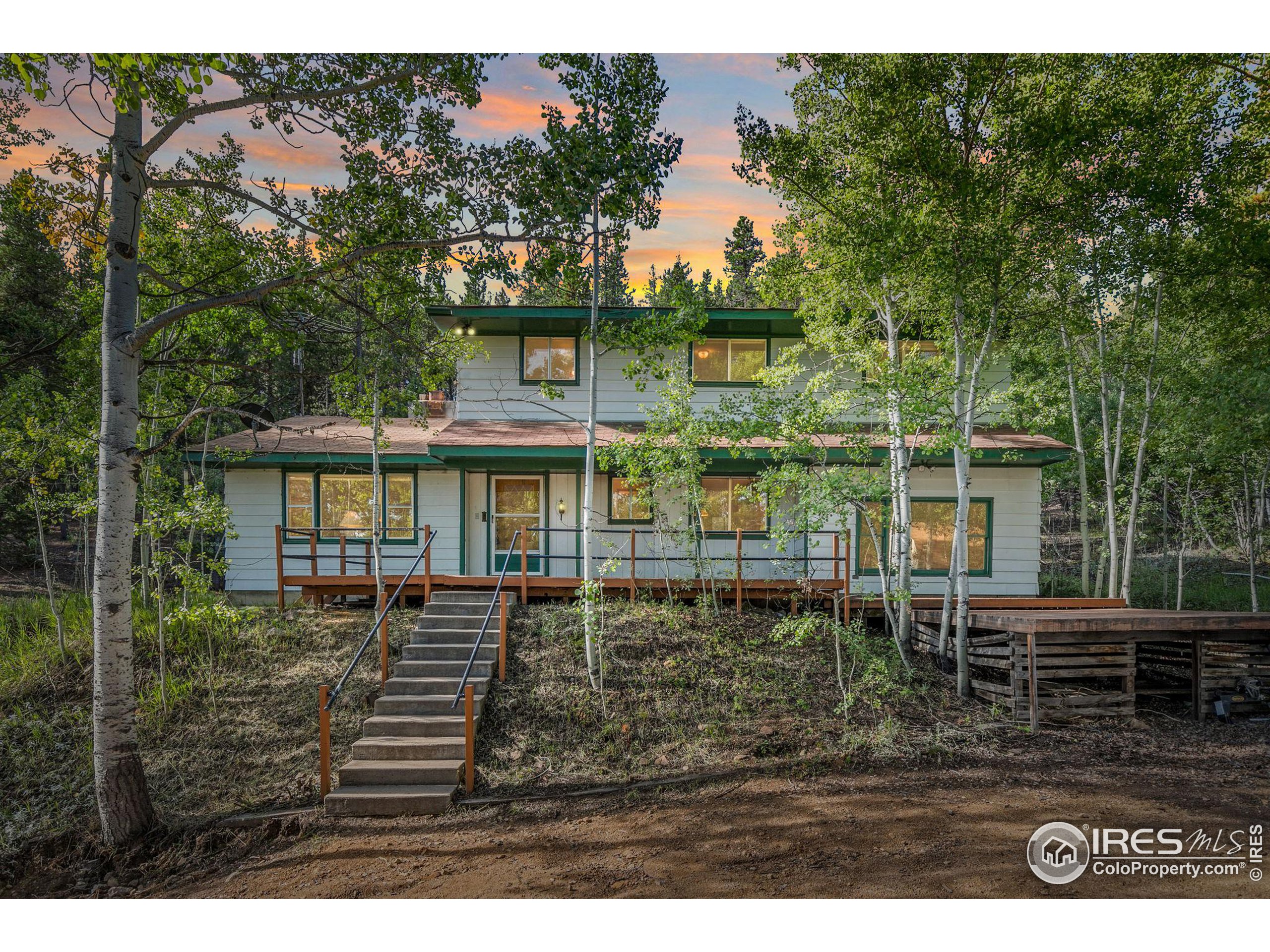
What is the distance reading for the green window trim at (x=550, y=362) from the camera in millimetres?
10625

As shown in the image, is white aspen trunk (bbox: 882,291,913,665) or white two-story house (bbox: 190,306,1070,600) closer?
white aspen trunk (bbox: 882,291,913,665)

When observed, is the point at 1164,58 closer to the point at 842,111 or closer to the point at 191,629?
the point at 842,111

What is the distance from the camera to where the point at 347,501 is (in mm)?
10812

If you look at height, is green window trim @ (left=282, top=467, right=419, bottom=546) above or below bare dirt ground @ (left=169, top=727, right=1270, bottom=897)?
above

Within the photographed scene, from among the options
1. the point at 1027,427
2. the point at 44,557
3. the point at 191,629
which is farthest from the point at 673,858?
the point at 44,557

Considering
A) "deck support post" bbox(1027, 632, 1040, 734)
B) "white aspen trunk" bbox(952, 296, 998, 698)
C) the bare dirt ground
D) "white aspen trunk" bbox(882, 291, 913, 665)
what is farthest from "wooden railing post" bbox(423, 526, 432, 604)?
"deck support post" bbox(1027, 632, 1040, 734)

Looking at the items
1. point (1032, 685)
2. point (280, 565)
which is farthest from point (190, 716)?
point (1032, 685)

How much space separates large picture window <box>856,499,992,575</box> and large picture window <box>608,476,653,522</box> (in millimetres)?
3556

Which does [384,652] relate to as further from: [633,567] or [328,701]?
[633,567]

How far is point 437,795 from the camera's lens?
529 cm

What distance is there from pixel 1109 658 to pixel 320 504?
457 inches

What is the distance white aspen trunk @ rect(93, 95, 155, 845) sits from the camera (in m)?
4.63

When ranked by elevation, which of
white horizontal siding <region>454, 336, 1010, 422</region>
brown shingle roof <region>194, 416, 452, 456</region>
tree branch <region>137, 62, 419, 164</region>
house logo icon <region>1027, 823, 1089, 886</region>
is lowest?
house logo icon <region>1027, 823, 1089, 886</region>

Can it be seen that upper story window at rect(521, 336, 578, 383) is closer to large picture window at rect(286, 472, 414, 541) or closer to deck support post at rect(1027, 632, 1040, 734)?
large picture window at rect(286, 472, 414, 541)
